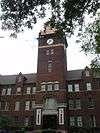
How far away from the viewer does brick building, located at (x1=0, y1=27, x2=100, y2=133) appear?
4569cm

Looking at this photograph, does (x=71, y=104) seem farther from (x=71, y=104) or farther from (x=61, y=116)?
(x=61, y=116)

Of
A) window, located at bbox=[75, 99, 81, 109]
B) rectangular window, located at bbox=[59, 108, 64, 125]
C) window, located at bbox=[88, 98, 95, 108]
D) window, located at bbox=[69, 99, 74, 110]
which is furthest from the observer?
window, located at bbox=[69, 99, 74, 110]

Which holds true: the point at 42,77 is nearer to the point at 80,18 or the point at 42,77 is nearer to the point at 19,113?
the point at 19,113

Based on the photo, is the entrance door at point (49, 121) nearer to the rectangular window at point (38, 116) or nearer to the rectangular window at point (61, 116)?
the rectangular window at point (38, 116)

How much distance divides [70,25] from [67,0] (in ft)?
4.65

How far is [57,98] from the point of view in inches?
1836

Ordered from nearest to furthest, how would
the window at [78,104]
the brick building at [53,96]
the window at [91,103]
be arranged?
1. the brick building at [53,96]
2. the window at [91,103]
3. the window at [78,104]

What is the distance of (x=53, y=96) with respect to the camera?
47250 mm

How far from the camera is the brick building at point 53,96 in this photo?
45688 mm

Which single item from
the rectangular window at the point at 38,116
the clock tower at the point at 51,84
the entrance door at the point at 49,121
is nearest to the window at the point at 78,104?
the clock tower at the point at 51,84

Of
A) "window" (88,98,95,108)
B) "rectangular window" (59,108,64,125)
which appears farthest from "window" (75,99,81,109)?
"rectangular window" (59,108,64,125)

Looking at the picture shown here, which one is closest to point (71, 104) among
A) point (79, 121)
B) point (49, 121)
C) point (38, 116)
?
point (79, 121)

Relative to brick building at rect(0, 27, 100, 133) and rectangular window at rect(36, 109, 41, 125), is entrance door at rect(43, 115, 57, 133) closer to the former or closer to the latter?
brick building at rect(0, 27, 100, 133)

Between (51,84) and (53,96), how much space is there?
2829 mm
